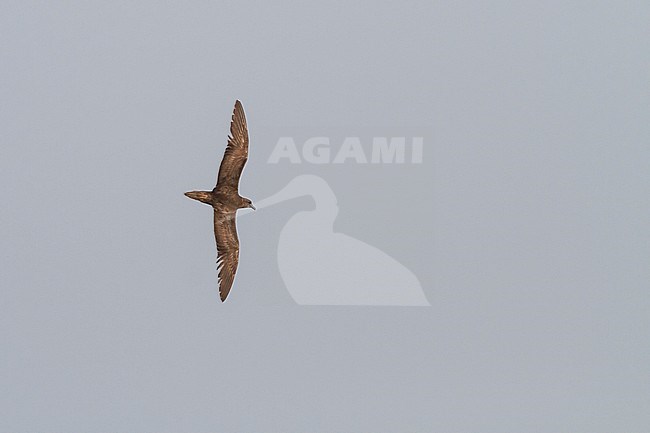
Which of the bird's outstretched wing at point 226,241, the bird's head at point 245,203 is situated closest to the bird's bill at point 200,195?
the bird's outstretched wing at point 226,241

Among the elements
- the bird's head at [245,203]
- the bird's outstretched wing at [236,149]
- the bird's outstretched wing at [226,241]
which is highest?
the bird's outstretched wing at [236,149]

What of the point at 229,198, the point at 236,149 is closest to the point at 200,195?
the point at 229,198

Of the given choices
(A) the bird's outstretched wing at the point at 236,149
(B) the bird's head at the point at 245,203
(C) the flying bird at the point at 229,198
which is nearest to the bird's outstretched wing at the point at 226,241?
(C) the flying bird at the point at 229,198

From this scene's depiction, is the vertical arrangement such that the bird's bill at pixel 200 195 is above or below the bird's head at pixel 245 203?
above

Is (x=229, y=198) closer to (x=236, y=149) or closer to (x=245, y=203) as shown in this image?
(x=245, y=203)

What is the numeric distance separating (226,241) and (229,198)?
0.35m

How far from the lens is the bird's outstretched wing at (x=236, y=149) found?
670 centimetres

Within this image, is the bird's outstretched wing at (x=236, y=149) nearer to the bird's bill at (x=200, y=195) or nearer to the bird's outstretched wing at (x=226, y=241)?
the bird's bill at (x=200, y=195)

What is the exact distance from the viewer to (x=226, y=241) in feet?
22.7

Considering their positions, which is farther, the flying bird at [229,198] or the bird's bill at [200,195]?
the bird's bill at [200,195]

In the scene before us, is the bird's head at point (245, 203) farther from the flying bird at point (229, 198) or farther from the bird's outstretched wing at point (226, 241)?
the bird's outstretched wing at point (226, 241)

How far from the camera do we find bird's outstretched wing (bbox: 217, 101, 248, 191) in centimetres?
670

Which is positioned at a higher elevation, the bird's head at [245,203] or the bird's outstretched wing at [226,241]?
the bird's head at [245,203]

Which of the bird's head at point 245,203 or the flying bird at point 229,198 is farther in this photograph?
the bird's head at point 245,203
